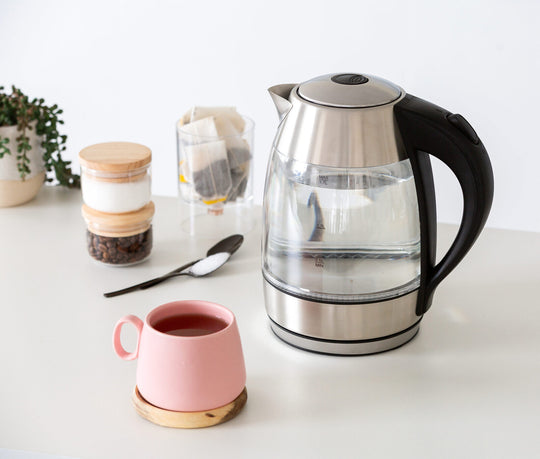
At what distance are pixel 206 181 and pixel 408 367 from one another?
1.52 ft

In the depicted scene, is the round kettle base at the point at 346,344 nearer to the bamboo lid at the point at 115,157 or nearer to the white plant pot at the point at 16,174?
the bamboo lid at the point at 115,157

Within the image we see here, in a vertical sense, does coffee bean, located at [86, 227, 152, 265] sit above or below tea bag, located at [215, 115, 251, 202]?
below

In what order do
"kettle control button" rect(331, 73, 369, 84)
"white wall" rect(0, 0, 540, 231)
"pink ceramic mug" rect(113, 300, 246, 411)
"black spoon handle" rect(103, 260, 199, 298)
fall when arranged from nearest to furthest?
"pink ceramic mug" rect(113, 300, 246, 411) < "kettle control button" rect(331, 73, 369, 84) < "black spoon handle" rect(103, 260, 199, 298) < "white wall" rect(0, 0, 540, 231)

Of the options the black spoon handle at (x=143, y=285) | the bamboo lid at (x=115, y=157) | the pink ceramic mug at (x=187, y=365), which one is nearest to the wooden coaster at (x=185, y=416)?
the pink ceramic mug at (x=187, y=365)

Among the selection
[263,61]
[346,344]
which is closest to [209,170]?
[346,344]

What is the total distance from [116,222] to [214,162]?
0.62 ft

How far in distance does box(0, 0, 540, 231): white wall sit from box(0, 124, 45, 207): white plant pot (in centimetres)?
111

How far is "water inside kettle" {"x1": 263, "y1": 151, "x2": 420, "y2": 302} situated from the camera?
84cm

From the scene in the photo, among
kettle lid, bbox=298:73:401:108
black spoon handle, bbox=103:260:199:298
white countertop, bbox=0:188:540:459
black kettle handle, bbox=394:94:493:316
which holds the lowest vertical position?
white countertop, bbox=0:188:540:459

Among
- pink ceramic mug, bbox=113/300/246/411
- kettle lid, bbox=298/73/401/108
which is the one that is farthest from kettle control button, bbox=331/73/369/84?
pink ceramic mug, bbox=113/300/246/411

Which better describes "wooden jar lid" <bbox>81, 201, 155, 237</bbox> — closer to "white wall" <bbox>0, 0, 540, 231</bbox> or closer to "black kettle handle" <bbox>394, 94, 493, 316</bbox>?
"black kettle handle" <bbox>394, 94, 493, 316</bbox>

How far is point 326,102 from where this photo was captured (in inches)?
31.4

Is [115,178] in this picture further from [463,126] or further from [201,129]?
[463,126]

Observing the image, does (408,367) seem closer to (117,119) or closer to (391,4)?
(391,4)
